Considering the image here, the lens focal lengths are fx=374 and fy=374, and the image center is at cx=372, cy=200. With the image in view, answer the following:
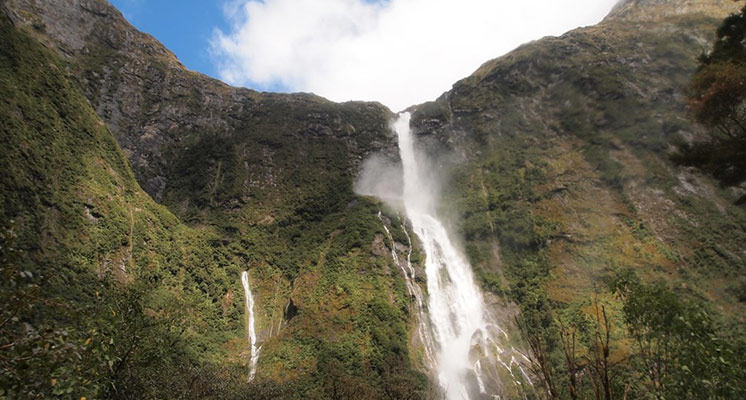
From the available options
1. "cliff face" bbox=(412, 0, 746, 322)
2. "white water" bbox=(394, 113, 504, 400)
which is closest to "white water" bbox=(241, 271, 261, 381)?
"white water" bbox=(394, 113, 504, 400)

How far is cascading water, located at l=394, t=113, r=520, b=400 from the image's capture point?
121ft

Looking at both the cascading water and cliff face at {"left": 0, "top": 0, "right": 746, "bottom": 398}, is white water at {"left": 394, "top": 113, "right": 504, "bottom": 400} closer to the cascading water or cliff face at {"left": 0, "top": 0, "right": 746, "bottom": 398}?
the cascading water

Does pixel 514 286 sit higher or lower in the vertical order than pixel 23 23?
lower

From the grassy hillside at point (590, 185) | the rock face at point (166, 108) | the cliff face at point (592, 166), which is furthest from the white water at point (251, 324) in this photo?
the cliff face at point (592, 166)

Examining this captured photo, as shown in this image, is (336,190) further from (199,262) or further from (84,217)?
(84,217)

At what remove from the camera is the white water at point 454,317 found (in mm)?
36938

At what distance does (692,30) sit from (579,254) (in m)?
55.9

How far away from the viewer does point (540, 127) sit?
2749 inches

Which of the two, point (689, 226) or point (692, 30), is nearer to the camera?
point (689, 226)

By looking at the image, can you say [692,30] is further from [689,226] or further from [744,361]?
[744,361]

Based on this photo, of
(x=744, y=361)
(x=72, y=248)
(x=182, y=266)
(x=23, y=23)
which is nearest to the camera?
(x=744, y=361)

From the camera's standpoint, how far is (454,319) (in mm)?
45438

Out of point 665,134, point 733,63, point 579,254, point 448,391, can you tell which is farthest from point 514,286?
point 733,63

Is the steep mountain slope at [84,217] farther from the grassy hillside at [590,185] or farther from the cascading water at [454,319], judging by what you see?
the grassy hillside at [590,185]
